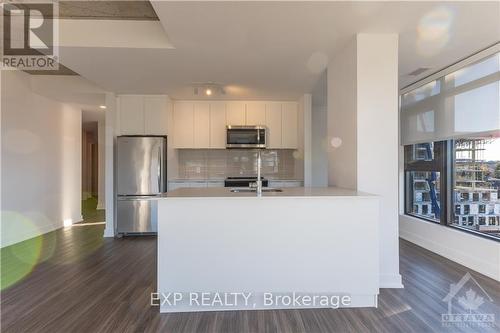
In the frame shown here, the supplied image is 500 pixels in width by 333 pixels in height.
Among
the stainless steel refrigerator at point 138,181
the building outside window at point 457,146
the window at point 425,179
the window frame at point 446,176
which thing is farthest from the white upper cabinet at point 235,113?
the window frame at point 446,176

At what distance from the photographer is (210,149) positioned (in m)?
5.64

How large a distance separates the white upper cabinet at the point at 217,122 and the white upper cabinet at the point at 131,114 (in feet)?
3.93

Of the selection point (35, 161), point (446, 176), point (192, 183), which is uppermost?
point (35, 161)

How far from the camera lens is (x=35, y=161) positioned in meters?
4.83

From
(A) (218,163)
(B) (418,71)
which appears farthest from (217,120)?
(B) (418,71)

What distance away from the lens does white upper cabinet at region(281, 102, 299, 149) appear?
5418 millimetres

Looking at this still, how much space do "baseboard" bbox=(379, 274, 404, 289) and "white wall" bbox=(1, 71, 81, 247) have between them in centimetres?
488

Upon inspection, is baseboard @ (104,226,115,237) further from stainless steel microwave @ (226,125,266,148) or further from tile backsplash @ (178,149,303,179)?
stainless steel microwave @ (226,125,266,148)

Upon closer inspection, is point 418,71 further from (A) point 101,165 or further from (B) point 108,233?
(A) point 101,165

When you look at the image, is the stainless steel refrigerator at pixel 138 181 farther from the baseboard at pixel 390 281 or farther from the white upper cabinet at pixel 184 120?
the baseboard at pixel 390 281

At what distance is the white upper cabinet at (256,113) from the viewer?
539 centimetres

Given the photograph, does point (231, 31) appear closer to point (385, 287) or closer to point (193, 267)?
point (193, 267)

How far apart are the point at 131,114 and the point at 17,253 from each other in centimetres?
254

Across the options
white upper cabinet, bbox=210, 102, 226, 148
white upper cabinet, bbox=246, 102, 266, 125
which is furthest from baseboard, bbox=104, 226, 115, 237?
white upper cabinet, bbox=246, 102, 266, 125
